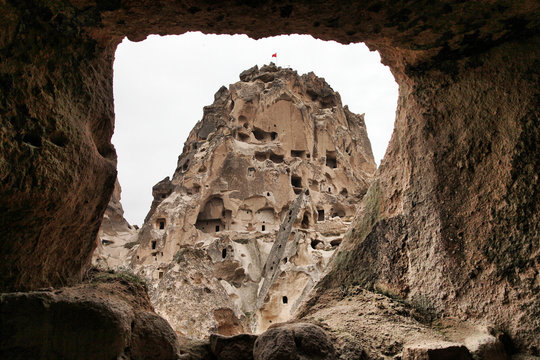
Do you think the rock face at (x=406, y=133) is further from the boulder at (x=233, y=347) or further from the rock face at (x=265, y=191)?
the rock face at (x=265, y=191)

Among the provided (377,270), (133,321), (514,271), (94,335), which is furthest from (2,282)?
(514,271)

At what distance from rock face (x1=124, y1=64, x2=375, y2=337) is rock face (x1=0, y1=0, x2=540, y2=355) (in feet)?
36.2

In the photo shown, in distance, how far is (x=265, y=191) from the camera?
34.6 metres

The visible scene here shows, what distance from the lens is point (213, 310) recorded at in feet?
29.0

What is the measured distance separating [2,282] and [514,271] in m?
4.73

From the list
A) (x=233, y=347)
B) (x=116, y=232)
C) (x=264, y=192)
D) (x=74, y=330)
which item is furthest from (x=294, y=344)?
(x=116, y=232)

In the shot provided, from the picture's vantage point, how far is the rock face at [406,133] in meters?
3.55

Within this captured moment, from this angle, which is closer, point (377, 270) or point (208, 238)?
point (377, 270)

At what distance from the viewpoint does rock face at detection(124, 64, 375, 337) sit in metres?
18.2

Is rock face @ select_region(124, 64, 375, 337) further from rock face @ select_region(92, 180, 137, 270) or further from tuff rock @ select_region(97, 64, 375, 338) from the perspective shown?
rock face @ select_region(92, 180, 137, 270)

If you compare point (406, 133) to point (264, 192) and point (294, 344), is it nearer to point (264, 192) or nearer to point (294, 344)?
point (294, 344)

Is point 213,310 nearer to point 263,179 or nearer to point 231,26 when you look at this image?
point 231,26

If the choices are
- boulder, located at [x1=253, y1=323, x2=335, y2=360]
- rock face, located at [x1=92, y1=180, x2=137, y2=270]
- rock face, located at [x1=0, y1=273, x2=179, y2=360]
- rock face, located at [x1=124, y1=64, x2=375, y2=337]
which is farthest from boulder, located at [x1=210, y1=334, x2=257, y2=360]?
rock face, located at [x1=92, y1=180, x2=137, y2=270]

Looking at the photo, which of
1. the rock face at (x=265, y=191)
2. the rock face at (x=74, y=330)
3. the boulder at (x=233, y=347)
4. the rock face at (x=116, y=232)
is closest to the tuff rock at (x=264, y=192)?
the rock face at (x=265, y=191)
